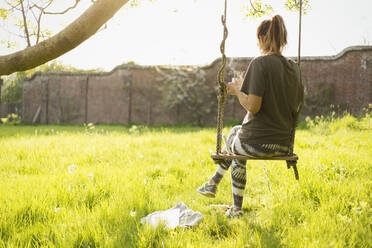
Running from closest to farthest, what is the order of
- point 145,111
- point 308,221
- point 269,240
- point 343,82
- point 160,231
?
point 269,240, point 160,231, point 308,221, point 343,82, point 145,111

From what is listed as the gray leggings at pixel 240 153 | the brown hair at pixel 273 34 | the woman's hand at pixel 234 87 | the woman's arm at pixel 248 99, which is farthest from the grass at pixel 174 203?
the brown hair at pixel 273 34

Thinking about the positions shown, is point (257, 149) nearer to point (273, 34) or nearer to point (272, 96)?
point (272, 96)

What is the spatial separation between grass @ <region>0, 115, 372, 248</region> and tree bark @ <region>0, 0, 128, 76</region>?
129 cm

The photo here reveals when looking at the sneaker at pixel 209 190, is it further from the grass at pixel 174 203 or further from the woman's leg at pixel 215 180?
the grass at pixel 174 203

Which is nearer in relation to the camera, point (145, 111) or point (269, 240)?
point (269, 240)

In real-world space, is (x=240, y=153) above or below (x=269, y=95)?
below

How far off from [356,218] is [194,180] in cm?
188

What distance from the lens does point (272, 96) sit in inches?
87.1

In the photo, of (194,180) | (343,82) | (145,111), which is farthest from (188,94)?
(194,180)

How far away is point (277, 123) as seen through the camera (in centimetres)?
231

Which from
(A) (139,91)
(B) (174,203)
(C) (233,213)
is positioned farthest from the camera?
(A) (139,91)

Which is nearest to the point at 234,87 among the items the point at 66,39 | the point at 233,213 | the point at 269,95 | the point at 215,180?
the point at 269,95

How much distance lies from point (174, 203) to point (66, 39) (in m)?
1.83

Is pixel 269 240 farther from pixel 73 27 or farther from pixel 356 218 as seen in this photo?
pixel 73 27
